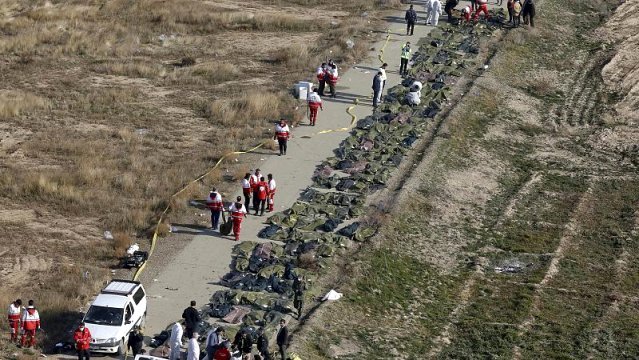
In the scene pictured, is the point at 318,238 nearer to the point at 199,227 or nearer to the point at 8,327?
the point at 199,227

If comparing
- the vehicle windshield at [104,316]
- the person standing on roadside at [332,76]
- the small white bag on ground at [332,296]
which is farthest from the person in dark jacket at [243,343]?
the person standing on roadside at [332,76]

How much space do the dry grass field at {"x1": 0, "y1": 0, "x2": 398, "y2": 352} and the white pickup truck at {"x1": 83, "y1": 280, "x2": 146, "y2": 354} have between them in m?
1.56

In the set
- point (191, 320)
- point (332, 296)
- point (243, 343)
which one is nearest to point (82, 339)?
point (191, 320)

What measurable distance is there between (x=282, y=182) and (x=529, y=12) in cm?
2144

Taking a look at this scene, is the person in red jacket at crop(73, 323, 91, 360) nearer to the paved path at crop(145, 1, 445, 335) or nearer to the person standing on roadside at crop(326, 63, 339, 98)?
the paved path at crop(145, 1, 445, 335)

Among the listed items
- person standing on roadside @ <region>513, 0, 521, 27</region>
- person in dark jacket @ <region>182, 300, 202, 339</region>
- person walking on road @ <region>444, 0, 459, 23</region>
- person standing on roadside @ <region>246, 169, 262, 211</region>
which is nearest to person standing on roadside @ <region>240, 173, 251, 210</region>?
person standing on roadside @ <region>246, 169, 262, 211</region>

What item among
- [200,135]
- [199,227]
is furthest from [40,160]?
[199,227]

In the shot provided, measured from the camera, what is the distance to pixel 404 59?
154 ft

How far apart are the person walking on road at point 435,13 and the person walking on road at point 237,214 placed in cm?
2310

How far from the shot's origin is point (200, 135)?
4216 centimetres

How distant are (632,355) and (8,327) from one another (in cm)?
1439

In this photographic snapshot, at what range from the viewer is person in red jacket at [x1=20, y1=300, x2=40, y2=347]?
87.7 ft

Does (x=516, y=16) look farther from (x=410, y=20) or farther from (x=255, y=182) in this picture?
(x=255, y=182)

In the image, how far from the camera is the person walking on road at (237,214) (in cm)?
3241
